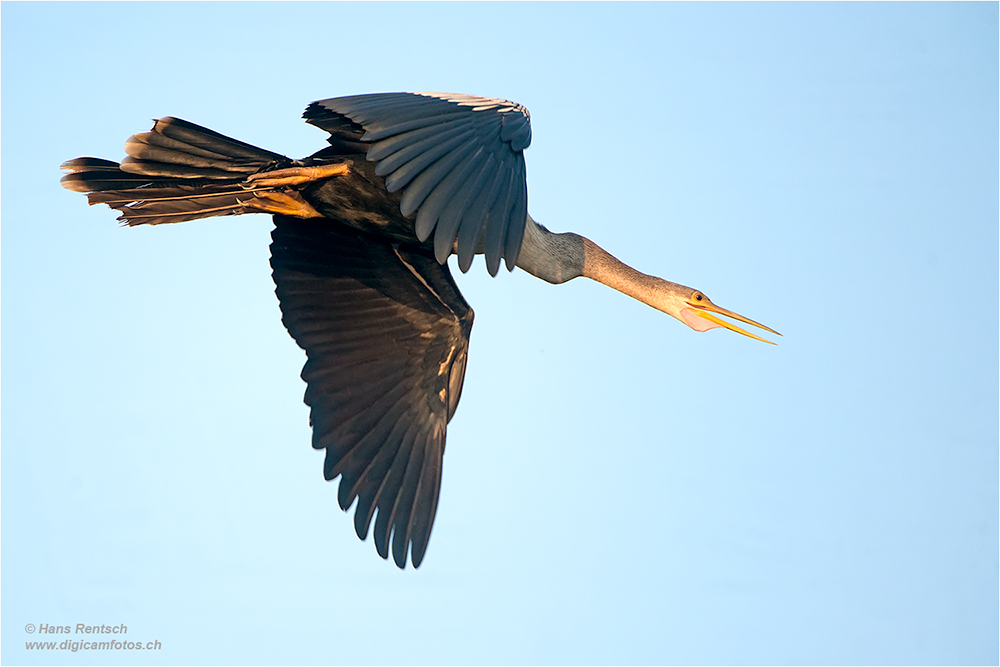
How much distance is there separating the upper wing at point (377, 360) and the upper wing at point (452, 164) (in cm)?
184

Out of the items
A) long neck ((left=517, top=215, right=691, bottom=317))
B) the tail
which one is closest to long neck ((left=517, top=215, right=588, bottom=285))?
long neck ((left=517, top=215, right=691, bottom=317))

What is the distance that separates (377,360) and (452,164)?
2572 mm

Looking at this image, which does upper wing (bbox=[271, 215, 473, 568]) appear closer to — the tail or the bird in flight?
the bird in flight

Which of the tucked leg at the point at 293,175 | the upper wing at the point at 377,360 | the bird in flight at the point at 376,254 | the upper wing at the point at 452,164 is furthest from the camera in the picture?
the upper wing at the point at 377,360

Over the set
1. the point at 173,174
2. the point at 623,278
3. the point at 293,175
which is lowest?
the point at 173,174

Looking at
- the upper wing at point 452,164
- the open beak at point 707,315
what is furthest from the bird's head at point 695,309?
the upper wing at point 452,164

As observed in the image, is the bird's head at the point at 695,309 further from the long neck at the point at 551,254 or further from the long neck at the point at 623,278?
the long neck at the point at 551,254

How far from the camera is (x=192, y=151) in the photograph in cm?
692

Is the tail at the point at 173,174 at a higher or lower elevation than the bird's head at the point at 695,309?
lower

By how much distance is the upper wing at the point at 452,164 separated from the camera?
584 cm

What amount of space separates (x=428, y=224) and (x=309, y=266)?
2.47m

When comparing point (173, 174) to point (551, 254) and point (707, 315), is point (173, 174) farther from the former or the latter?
point (707, 315)

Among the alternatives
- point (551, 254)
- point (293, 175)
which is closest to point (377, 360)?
point (551, 254)

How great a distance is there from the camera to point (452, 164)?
6.02m
